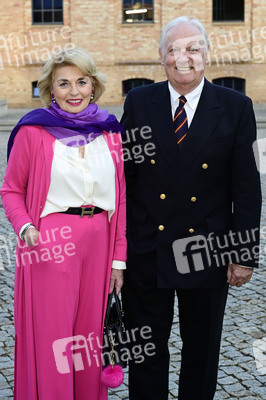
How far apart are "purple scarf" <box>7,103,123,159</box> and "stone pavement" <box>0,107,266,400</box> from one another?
1776 mm

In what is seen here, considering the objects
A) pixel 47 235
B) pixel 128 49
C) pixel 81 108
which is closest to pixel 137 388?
pixel 47 235

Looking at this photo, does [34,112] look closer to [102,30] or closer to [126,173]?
[126,173]

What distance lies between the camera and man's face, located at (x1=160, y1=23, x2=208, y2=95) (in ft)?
10.6

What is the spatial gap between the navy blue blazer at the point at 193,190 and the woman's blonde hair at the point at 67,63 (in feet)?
0.99

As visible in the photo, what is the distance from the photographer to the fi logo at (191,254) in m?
3.47

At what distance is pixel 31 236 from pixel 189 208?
0.80 m

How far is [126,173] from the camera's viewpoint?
3514 mm

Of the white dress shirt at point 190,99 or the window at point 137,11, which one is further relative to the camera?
the window at point 137,11

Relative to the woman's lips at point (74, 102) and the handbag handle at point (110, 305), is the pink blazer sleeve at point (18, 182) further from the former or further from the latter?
the handbag handle at point (110, 305)

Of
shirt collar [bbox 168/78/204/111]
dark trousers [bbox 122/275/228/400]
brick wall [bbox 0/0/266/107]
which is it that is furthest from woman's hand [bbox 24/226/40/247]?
brick wall [bbox 0/0/266/107]

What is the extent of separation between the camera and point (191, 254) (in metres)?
3.49

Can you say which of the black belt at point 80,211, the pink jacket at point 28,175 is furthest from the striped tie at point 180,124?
the black belt at point 80,211

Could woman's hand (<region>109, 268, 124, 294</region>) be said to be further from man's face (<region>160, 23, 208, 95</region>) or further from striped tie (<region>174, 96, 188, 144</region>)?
man's face (<region>160, 23, 208, 95</region>)

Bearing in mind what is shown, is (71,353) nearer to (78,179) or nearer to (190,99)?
(78,179)
